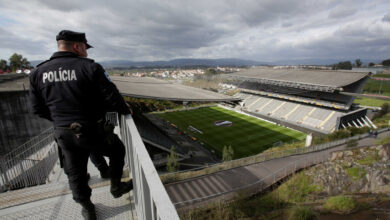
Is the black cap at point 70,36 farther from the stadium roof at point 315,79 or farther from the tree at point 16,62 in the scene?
the tree at point 16,62

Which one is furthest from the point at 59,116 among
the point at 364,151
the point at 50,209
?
the point at 364,151

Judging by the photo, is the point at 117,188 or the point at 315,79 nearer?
the point at 117,188

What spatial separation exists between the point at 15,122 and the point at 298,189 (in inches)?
622

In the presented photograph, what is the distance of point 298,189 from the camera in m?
11.4

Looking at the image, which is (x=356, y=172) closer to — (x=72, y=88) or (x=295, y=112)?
(x=295, y=112)

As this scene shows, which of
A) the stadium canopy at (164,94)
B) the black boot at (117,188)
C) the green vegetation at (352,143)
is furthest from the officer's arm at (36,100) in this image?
the green vegetation at (352,143)

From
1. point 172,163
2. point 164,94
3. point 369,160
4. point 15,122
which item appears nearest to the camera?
point 15,122

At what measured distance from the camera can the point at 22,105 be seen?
8797 millimetres

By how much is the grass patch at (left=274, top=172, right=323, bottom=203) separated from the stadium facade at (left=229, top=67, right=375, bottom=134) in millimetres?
13376

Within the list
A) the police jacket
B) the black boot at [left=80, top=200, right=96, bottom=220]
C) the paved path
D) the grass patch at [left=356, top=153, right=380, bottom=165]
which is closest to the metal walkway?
the black boot at [left=80, top=200, right=96, bottom=220]

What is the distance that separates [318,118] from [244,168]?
19055 mm

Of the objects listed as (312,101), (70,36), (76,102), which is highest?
(70,36)

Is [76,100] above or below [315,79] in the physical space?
above

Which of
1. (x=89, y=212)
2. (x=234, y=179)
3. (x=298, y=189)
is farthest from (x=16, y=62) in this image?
(x=298, y=189)
